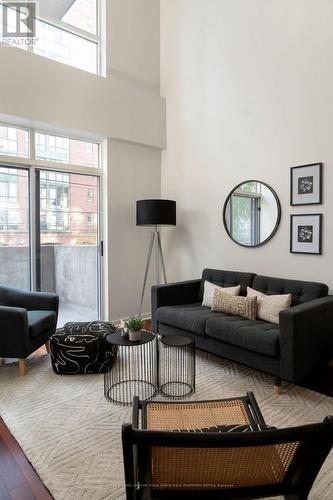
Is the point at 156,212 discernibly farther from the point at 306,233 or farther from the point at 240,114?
the point at 306,233

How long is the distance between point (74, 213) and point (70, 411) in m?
2.67

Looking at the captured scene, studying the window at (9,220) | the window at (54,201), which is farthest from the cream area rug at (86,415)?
the window at (54,201)

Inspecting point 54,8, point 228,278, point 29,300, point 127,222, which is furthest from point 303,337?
point 54,8

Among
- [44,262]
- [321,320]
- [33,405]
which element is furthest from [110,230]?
[321,320]

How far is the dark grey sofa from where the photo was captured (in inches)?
97.3

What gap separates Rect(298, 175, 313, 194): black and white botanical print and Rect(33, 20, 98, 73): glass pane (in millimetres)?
3193

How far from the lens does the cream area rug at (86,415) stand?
5.64 feet

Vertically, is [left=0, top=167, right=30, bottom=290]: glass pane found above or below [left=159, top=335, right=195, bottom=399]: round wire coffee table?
above

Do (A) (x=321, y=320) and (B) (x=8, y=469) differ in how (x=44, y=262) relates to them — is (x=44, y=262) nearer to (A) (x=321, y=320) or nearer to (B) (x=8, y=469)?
(B) (x=8, y=469)

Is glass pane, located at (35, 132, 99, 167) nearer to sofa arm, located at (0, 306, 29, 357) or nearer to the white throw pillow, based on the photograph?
sofa arm, located at (0, 306, 29, 357)

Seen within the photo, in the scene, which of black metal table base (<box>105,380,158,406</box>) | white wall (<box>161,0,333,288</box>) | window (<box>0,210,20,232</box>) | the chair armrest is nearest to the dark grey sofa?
white wall (<box>161,0,333,288</box>)

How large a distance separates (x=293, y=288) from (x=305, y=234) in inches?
23.9

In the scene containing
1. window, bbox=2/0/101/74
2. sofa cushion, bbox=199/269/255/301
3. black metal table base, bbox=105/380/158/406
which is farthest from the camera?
window, bbox=2/0/101/74

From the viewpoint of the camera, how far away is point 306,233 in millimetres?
3377
